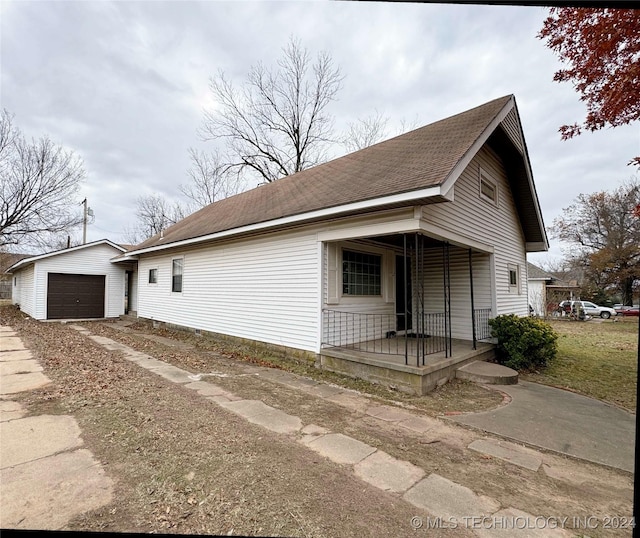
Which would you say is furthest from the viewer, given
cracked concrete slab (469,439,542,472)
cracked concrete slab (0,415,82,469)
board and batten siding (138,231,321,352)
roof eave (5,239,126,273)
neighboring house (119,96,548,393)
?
roof eave (5,239,126,273)

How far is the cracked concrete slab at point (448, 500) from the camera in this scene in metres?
2.35

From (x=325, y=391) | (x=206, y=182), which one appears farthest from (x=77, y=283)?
(x=325, y=391)

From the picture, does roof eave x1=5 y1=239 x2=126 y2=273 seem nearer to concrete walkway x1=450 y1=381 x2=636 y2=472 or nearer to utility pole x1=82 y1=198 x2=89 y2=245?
utility pole x1=82 y1=198 x2=89 y2=245

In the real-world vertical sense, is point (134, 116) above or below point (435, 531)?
above

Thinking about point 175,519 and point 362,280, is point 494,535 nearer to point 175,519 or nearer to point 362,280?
point 175,519

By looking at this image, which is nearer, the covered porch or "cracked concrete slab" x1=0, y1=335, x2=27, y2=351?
the covered porch

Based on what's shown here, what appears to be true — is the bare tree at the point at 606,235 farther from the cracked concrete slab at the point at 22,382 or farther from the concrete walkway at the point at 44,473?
the cracked concrete slab at the point at 22,382

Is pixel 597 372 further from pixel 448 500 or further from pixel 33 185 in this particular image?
pixel 33 185

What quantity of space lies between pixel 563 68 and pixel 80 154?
23565 millimetres

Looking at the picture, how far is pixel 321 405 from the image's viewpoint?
4.62m

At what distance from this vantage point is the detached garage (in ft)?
47.6

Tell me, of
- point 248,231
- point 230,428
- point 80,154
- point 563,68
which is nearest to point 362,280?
point 248,231

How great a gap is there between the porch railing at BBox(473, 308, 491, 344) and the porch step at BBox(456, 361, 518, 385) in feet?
5.40

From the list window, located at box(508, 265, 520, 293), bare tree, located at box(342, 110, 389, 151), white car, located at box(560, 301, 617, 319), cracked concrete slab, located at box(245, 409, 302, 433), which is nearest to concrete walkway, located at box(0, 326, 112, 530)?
cracked concrete slab, located at box(245, 409, 302, 433)
